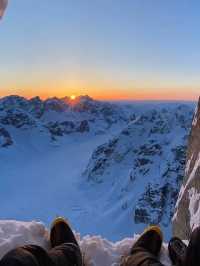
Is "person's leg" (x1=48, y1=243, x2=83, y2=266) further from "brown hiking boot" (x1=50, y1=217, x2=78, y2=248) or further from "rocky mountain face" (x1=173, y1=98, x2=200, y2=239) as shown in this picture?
"rocky mountain face" (x1=173, y1=98, x2=200, y2=239)

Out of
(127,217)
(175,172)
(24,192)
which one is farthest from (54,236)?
(24,192)

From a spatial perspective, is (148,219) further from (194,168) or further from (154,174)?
(194,168)

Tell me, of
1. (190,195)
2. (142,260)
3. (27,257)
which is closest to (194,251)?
(142,260)

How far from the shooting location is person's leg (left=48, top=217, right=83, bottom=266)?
144 inches

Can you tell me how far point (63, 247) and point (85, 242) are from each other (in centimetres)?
84

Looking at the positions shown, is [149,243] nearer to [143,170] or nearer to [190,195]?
[190,195]

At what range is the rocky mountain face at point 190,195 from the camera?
715 cm

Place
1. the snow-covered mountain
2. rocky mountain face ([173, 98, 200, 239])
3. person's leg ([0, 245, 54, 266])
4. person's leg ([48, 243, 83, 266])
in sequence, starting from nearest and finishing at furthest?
1. person's leg ([0, 245, 54, 266])
2. person's leg ([48, 243, 83, 266])
3. rocky mountain face ([173, 98, 200, 239])
4. the snow-covered mountain

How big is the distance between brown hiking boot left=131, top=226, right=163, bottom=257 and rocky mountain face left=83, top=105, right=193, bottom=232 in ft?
349

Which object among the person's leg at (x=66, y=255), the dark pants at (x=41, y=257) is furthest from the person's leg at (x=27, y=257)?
the person's leg at (x=66, y=255)

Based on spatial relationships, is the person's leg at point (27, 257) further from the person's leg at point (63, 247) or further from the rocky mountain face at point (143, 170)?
the rocky mountain face at point (143, 170)

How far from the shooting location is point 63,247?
3.96 meters

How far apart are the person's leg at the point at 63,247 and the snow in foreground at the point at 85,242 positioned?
0.57 feet

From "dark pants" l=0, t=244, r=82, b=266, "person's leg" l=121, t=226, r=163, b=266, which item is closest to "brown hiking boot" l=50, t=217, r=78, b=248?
"dark pants" l=0, t=244, r=82, b=266
